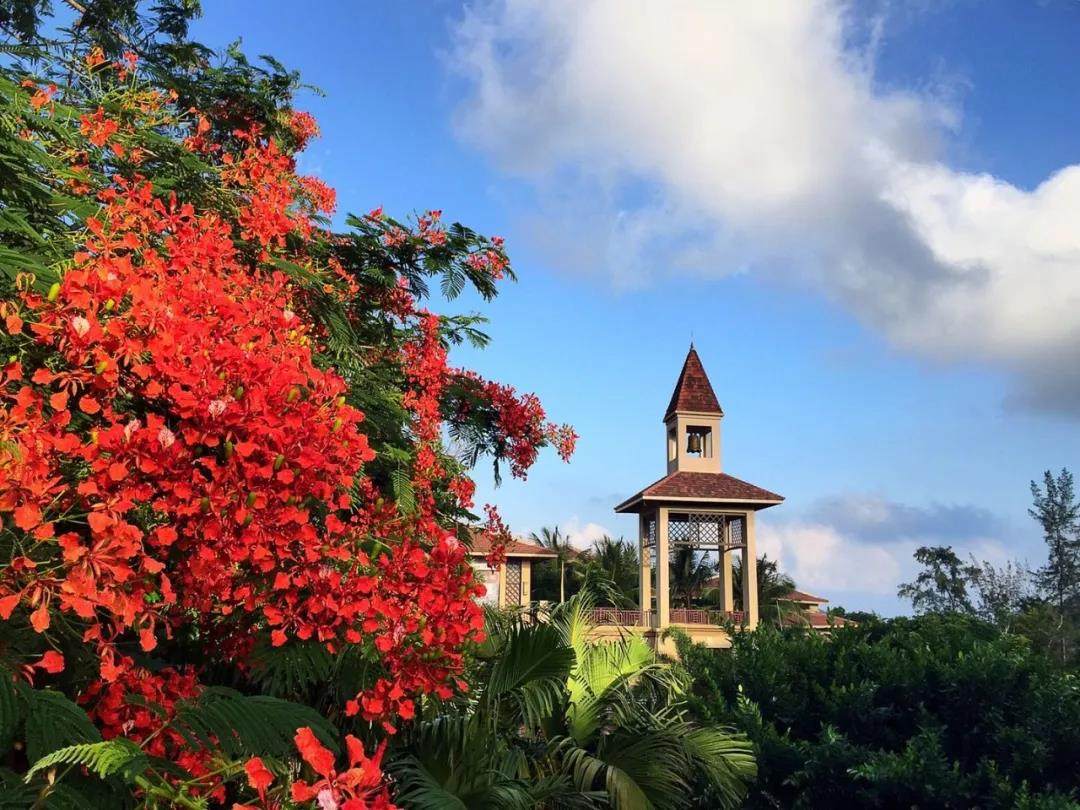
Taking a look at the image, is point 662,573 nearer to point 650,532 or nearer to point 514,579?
point 650,532

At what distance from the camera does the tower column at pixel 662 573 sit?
2316cm

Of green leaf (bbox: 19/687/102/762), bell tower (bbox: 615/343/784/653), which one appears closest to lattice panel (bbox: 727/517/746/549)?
bell tower (bbox: 615/343/784/653)

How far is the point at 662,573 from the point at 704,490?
101 inches

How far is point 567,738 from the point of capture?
6.49m

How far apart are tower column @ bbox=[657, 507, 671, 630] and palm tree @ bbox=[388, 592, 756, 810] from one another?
15.8 m

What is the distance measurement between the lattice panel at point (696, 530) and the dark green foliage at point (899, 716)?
54.9ft

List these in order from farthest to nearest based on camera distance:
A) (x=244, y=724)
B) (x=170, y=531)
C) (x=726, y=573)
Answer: (x=726, y=573) < (x=170, y=531) < (x=244, y=724)

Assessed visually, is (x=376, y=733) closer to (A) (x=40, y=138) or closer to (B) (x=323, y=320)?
(B) (x=323, y=320)

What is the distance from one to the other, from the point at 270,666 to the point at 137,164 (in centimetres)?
297

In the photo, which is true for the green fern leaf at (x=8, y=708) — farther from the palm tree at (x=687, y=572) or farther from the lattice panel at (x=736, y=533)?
the palm tree at (x=687, y=572)

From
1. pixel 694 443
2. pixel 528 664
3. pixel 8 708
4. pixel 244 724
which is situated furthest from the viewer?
pixel 694 443

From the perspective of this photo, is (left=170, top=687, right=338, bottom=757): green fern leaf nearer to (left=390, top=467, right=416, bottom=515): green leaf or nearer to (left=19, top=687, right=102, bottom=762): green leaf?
(left=19, top=687, right=102, bottom=762): green leaf

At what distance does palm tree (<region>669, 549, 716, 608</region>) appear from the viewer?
28.8m

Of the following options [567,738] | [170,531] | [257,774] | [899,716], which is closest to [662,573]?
[899,716]
